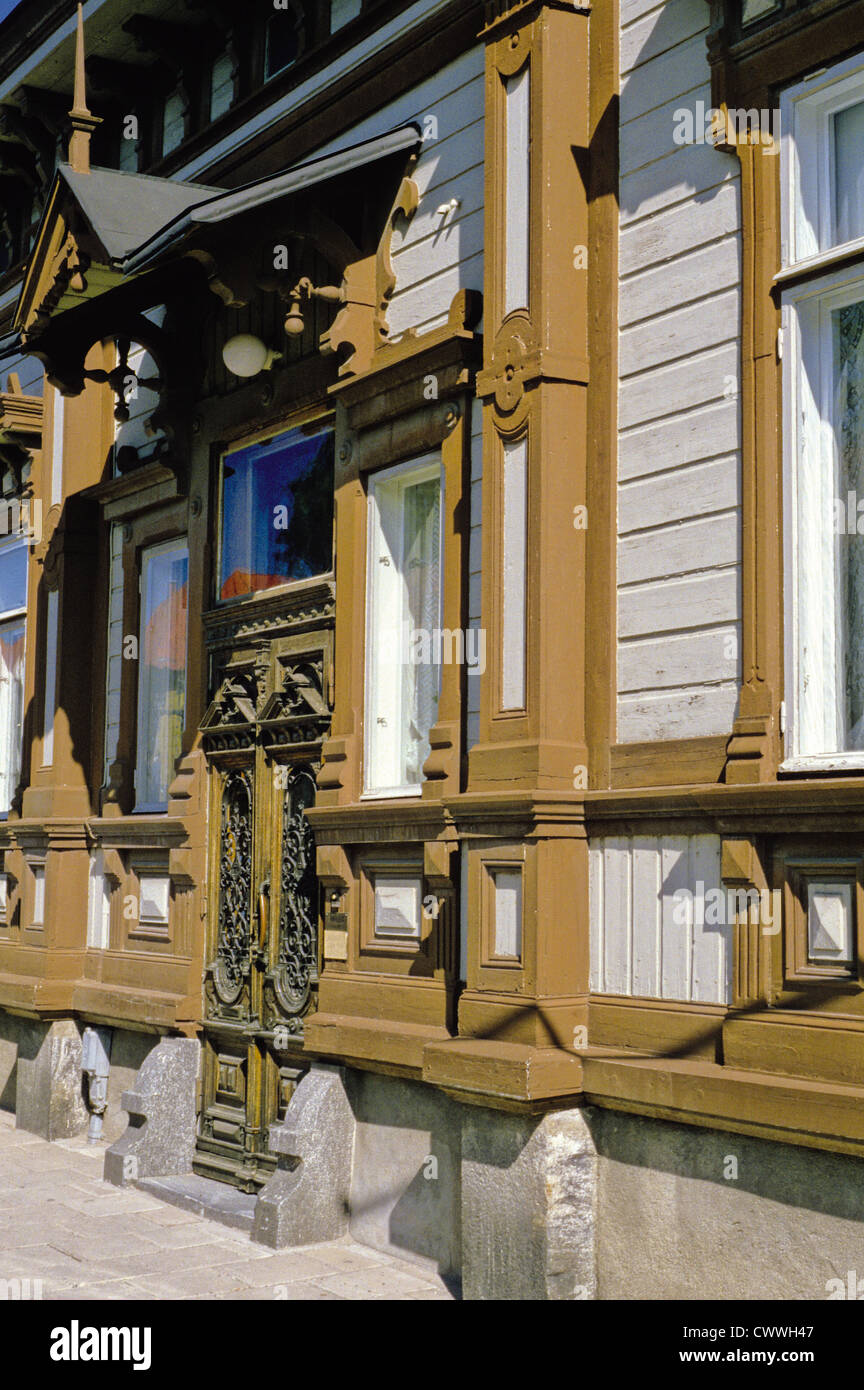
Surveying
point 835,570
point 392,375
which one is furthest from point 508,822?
point 392,375

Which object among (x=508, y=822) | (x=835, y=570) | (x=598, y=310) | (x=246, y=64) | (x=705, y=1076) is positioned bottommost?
(x=705, y=1076)

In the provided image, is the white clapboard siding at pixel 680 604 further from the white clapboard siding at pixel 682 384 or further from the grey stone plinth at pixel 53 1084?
the grey stone plinth at pixel 53 1084

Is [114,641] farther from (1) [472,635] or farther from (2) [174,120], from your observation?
(1) [472,635]

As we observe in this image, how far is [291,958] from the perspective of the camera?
8.93m

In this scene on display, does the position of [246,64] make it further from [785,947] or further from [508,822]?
[785,947]

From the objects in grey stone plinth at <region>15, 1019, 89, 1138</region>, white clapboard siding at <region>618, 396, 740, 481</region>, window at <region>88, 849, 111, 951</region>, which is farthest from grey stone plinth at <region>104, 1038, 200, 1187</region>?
white clapboard siding at <region>618, 396, 740, 481</region>

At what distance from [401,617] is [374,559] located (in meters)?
0.33

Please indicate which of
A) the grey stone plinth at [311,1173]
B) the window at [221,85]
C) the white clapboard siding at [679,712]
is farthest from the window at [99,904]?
the white clapboard siding at [679,712]

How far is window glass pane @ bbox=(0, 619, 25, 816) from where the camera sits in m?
13.3

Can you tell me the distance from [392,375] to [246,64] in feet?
10.5

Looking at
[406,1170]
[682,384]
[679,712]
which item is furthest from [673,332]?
[406,1170]

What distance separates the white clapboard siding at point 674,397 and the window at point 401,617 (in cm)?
165

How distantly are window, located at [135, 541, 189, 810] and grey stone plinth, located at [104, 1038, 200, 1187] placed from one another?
5.83 feet

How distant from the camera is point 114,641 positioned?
1157 centimetres
